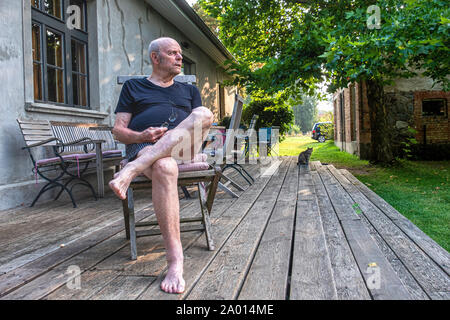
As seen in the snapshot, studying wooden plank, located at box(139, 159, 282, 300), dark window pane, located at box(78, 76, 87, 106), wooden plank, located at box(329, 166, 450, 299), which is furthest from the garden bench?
wooden plank, located at box(329, 166, 450, 299)

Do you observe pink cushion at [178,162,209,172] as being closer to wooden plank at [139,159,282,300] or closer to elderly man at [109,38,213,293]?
elderly man at [109,38,213,293]

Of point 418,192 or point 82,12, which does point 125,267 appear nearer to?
point 82,12

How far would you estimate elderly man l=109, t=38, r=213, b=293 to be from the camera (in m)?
1.66

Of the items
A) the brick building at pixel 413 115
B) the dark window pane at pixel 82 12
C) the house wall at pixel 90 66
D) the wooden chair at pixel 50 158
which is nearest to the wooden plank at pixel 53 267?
the wooden chair at pixel 50 158

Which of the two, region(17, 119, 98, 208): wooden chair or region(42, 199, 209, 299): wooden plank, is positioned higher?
region(17, 119, 98, 208): wooden chair

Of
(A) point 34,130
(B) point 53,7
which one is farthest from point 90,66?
(A) point 34,130

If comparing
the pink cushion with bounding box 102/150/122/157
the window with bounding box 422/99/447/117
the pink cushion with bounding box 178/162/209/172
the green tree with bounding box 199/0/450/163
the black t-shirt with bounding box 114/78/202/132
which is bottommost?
the pink cushion with bounding box 178/162/209/172

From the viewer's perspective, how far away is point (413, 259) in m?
1.79

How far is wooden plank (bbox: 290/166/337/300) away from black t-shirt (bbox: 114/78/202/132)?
105cm

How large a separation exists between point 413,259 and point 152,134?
154 centimetres

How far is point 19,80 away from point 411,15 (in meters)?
5.47

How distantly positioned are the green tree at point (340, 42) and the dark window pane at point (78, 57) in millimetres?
3380

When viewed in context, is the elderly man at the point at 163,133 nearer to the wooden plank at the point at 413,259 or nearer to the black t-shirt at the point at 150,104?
the black t-shirt at the point at 150,104

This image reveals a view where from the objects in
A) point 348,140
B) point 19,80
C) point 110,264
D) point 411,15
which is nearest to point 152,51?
point 110,264
